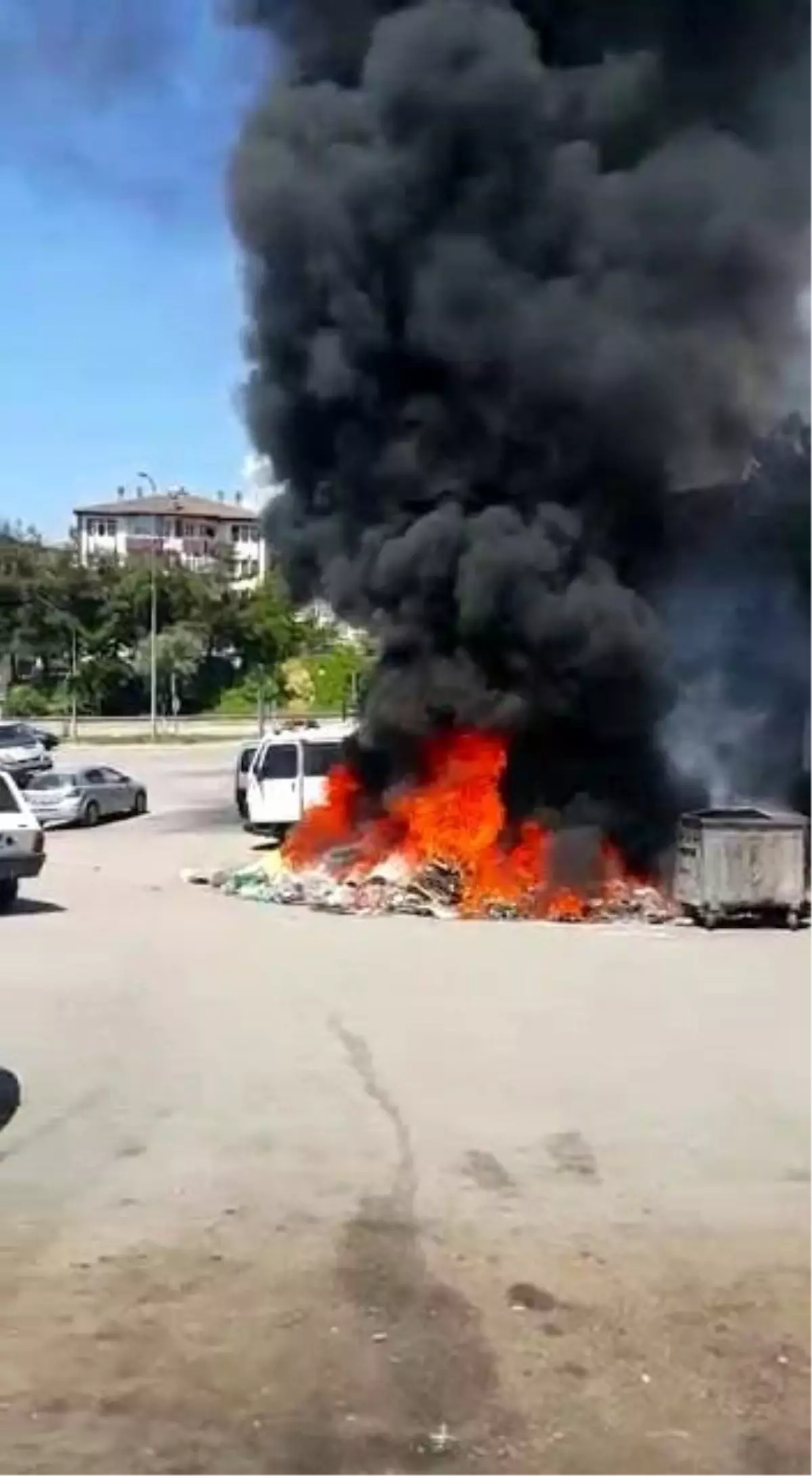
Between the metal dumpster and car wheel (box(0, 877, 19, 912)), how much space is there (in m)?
7.31

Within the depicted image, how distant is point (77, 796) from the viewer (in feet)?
108

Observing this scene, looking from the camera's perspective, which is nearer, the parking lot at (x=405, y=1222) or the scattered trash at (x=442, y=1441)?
the scattered trash at (x=442, y=1441)

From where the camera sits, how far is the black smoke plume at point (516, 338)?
22859 millimetres

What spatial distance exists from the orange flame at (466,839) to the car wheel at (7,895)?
415cm

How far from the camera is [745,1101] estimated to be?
9.85 meters

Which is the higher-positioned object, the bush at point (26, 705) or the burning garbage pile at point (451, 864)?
the bush at point (26, 705)

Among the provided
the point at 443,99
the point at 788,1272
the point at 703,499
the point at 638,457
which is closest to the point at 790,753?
the point at 703,499

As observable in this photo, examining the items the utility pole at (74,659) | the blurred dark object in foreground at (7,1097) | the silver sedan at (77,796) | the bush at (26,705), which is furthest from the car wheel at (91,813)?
the bush at (26,705)

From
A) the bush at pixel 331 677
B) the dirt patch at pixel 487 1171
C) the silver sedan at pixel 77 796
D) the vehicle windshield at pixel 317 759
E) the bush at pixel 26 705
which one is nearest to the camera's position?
the dirt patch at pixel 487 1171

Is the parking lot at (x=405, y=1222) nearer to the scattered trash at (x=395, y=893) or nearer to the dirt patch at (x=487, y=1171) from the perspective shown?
the dirt patch at (x=487, y=1171)

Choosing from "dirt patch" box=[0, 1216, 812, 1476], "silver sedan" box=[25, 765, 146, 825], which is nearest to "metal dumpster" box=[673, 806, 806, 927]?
"dirt patch" box=[0, 1216, 812, 1476]

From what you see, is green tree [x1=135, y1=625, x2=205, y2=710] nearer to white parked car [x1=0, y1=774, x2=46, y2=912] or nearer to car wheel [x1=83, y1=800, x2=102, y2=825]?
car wheel [x1=83, y1=800, x2=102, y2=825]

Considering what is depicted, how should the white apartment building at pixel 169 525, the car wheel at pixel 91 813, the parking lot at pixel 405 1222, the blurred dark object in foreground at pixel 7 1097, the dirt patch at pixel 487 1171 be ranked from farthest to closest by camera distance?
the white apartment building at pixel 169 525 < the car wheel at pixel 91 813 < the blurred dark object in foreground at pixel 7 1097 < the dirt patch at pixel 487 1171 < the parking lot at pixel 405 1222

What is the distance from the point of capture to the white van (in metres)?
28.9
